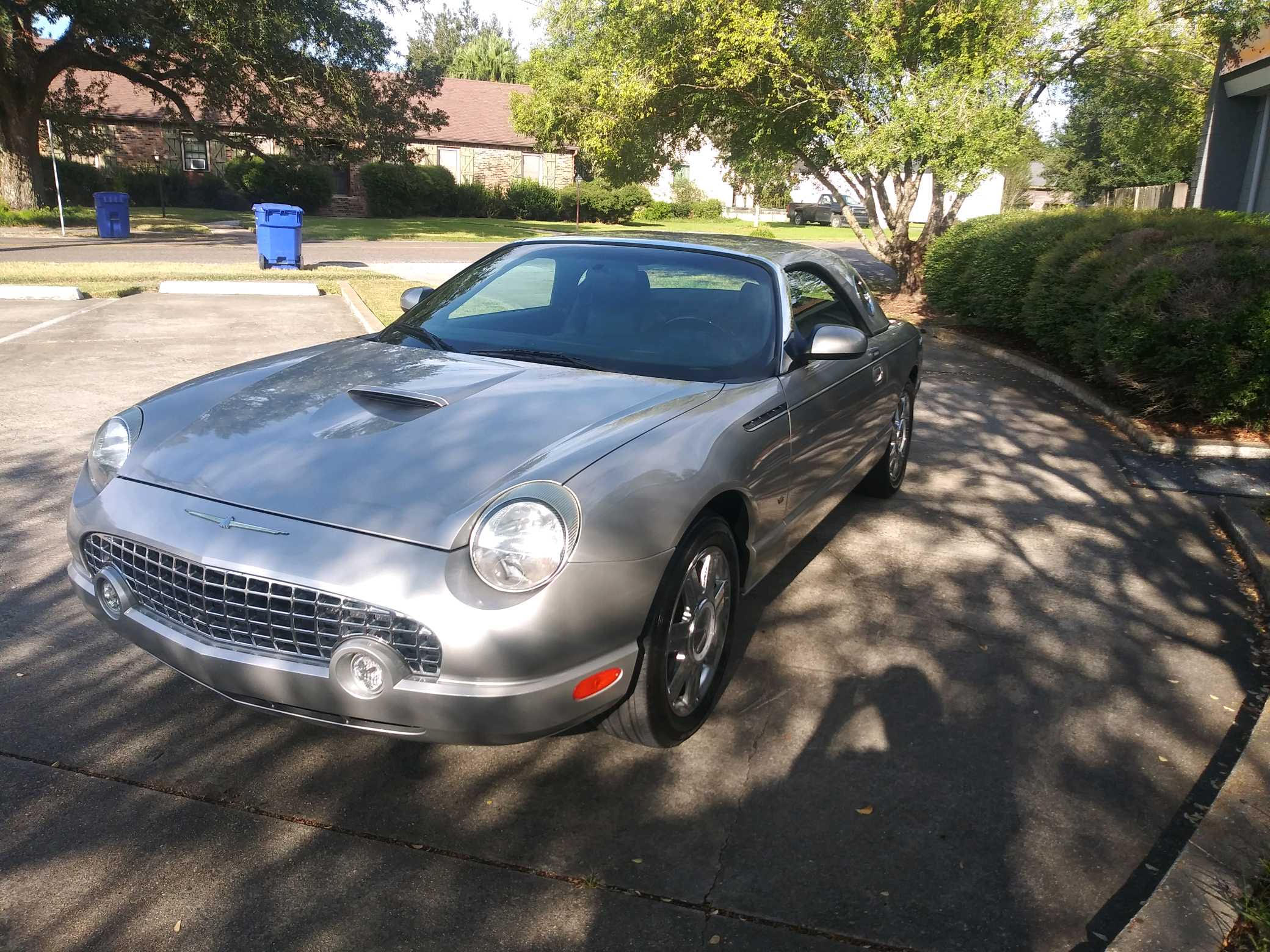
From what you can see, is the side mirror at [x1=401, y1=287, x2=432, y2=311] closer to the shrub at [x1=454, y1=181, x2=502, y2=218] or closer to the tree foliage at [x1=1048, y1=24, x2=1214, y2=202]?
the tree foliage at [x1=1048, y1=24, x2=1214, y2=202]

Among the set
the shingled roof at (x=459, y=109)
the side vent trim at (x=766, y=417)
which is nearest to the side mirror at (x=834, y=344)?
the side vent trim at (x=766, y=417)

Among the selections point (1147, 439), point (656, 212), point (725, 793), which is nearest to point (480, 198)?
point (656, 212)

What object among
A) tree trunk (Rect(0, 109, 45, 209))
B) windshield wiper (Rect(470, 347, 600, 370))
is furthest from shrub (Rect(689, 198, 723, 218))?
windshield wiper (Rect(470, 347, 600, 370))

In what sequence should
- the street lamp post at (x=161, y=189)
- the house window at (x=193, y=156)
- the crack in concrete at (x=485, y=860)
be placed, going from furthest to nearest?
1. the house window at (x=193, y=156)
2. the street lamp post at (x=161, y=189)
3. the crack in concrete at (x=485, y=860)

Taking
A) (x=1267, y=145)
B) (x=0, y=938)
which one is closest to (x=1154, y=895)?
(x=0, y=938)

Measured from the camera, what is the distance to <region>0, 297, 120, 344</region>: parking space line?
10773 millimetres

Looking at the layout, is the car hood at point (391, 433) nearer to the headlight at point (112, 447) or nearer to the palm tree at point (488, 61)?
the headlight at point (112, 447)

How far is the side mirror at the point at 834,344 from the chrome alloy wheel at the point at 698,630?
3.51ft

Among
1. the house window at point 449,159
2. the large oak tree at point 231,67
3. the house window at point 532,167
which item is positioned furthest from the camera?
the house window at point 532,167

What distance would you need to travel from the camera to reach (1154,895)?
273cm

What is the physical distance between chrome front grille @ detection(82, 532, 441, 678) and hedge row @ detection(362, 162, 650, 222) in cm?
4261

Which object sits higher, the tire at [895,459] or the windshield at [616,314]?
the windshield at [616,314]

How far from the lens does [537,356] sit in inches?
163

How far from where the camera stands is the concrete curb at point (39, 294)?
1384 centimetres
